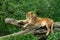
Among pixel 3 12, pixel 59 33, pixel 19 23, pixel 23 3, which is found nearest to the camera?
pixel 59 33

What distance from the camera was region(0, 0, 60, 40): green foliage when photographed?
45.5ft

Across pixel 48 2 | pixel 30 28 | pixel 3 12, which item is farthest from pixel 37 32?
pixel 48 2

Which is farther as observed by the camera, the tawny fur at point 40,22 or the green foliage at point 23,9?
the green foliage at point 23,9

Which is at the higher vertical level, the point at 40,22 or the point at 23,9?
the point at 40,22

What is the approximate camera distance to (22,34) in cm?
971

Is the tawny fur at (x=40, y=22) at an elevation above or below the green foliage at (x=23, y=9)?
above

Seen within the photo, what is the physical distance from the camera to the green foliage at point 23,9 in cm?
1387

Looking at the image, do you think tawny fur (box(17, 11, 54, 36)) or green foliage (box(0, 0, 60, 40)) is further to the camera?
green foliage (box(0, 0, 60, 40))

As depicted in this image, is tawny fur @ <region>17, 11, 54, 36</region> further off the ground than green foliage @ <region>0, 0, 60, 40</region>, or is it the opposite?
tawny fur @ <region>17, 11, 54, 36</region>

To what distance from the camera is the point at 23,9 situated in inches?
580

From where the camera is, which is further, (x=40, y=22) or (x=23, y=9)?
(x=23, y=9)

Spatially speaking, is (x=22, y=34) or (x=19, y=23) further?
(x=19, y=23)

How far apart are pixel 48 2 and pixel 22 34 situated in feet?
19.6

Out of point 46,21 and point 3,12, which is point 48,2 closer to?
point 3,12
